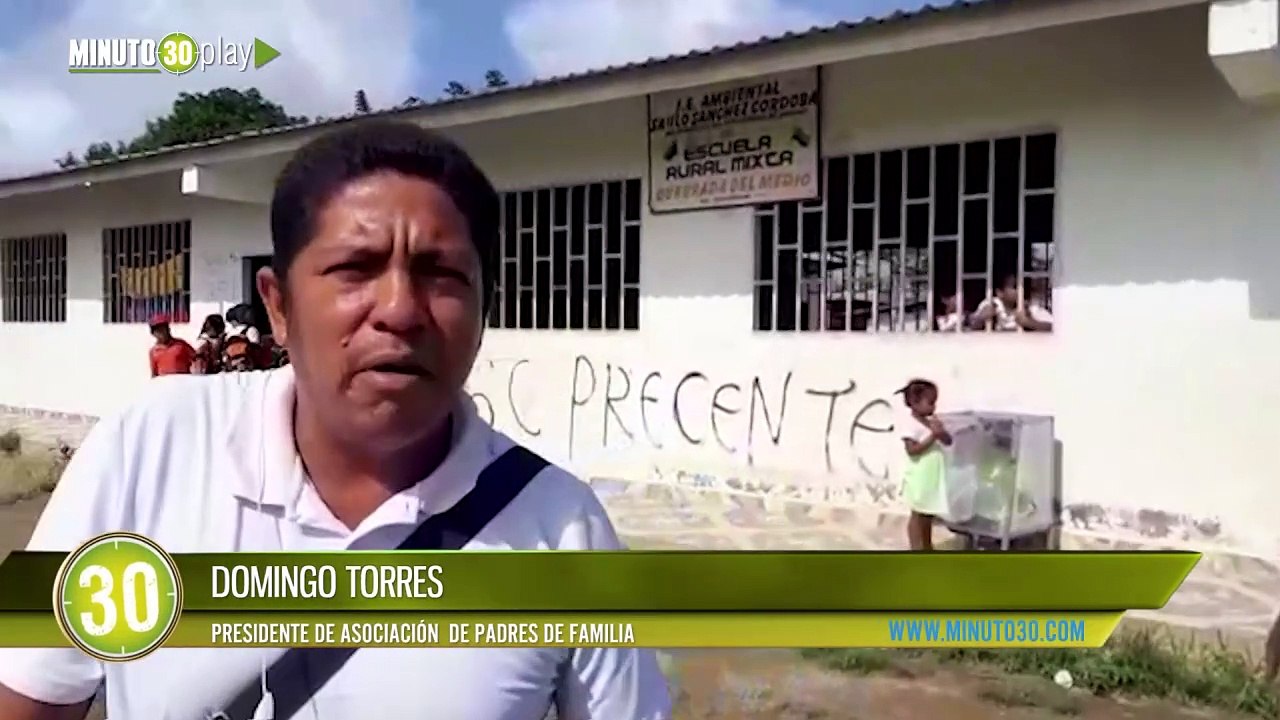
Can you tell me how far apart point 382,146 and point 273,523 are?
603mm

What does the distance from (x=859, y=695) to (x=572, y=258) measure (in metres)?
1.41

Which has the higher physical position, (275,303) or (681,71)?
(681,71)

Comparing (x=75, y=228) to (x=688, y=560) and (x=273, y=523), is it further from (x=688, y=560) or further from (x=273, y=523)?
(x=688, y=560)

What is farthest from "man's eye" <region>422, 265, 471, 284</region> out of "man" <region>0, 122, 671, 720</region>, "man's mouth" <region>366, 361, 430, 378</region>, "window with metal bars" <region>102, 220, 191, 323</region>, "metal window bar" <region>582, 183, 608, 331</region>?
"metal window bar" <region>582, 183, 608, 331</region>

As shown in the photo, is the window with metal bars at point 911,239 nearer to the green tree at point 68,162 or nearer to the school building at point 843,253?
the school building at point 843,253

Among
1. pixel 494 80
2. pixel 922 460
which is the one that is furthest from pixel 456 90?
pixel 922 460

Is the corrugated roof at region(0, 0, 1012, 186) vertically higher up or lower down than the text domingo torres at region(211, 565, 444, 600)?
higher up

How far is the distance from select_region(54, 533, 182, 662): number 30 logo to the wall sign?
1734 mm

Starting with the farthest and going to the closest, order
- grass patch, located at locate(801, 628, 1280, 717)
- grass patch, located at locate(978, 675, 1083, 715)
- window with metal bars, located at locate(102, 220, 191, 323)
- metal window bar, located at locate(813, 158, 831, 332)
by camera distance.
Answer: metal window bar, located at locate(813, 158, 831, 332)
window with metal bars, located at locate(102, 220, 191, 323)
grass patch, located at locate(978, 675, 1083, 715)
grass patch, located at locate(801, 628, 1280, 717)

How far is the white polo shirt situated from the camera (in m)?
1.62

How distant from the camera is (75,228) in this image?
2.63 meters

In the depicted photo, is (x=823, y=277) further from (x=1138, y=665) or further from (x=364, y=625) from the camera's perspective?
(x=364, y=625)

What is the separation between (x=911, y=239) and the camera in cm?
371

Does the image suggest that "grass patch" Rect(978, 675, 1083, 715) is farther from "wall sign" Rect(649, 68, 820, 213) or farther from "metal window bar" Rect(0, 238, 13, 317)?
"metal window bar" Rect(0, 238, 13, 317)
